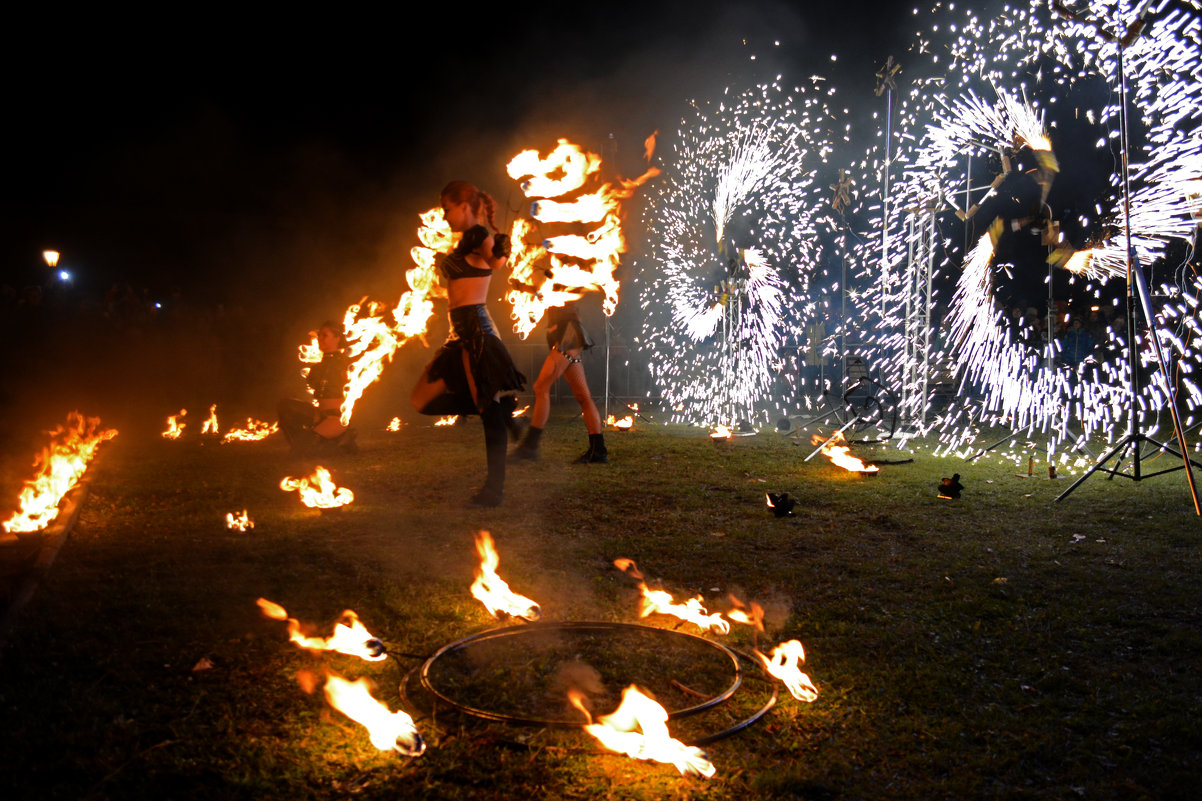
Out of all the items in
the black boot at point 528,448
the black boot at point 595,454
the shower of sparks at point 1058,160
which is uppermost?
the shower of sparks at point 1058,160

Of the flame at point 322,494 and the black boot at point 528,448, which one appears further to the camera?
the black boot at point 528,448

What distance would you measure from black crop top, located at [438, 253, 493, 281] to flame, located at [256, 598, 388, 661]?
310 centimetres

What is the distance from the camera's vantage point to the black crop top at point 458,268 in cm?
627

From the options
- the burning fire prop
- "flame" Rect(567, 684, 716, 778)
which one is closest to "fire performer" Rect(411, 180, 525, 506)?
the burning fire prop

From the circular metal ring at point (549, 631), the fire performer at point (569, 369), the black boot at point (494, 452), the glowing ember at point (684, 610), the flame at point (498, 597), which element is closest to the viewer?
the circular metal ring at point (549, 631)

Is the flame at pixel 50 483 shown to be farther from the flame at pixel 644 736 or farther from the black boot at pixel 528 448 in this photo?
the flame at pixel 644 736

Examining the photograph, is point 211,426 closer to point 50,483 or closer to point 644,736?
point 50,483

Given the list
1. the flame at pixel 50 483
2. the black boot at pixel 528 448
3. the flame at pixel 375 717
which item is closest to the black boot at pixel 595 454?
the black boot at pixel 528 448

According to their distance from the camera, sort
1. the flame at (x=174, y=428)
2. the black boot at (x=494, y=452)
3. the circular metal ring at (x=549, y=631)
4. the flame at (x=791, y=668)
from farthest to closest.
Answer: the flame at (x=174, y=428), the black boot at (x=494, y=452), the flame at (x=791, y=668), the circular metal ring at (x=549, y=631)

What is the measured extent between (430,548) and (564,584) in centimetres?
119

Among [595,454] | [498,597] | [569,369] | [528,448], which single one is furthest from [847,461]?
[498,597]

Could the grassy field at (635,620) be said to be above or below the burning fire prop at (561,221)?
below

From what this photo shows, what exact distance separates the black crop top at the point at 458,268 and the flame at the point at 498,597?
2.57 m

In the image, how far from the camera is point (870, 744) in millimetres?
2758
